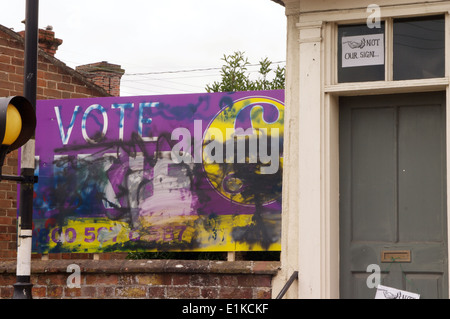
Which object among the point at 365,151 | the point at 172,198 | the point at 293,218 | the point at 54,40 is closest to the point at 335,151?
the point at 365,151

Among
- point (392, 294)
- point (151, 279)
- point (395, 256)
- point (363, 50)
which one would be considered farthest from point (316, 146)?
point (151, 279)

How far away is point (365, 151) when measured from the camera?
651cm

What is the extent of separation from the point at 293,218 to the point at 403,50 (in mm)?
1654

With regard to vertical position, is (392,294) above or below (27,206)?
below

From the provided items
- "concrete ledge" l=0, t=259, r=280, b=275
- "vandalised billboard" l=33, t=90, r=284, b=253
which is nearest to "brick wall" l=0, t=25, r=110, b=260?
"vandalised billboard" l=33, t=90, r=284, b=253

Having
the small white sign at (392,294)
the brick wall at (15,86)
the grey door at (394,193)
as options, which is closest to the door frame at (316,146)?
the grey door at (394,193)

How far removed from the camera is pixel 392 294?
6.29 m

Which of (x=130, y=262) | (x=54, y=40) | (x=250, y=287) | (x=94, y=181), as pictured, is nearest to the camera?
(x=250, y=287)

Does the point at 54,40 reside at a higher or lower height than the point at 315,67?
higher

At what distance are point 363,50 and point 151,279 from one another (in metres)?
3.22

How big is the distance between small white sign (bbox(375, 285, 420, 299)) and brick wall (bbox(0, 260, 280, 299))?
4.53 feet

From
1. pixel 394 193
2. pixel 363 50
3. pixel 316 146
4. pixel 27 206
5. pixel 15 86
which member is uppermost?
pixel 15 86

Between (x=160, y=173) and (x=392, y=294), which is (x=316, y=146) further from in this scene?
(x=160, y=173)
